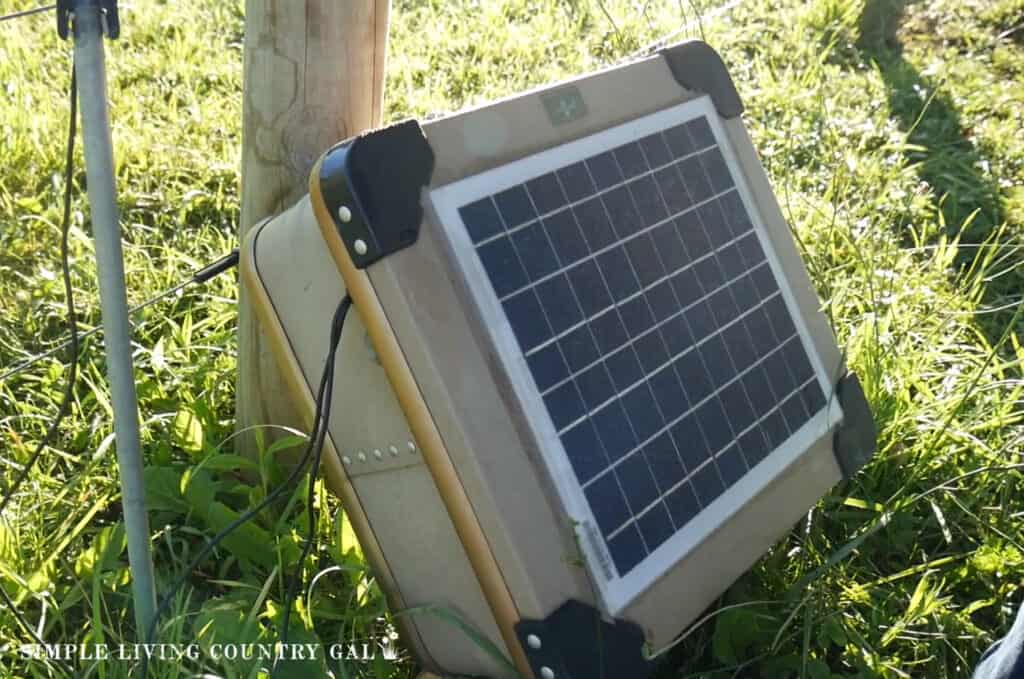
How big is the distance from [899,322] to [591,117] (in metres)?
1.21

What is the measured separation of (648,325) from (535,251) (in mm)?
243

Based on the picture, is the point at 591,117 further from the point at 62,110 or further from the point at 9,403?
the point at 62,110

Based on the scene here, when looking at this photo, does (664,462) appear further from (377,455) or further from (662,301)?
(377,455)

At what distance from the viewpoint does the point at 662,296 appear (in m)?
1.75

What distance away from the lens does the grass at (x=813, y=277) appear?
74.7 inches

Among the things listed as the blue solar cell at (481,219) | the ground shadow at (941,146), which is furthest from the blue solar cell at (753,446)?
the ground shadow at (941,146)

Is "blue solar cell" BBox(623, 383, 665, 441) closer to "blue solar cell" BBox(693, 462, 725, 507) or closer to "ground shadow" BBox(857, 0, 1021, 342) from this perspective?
"blue solar cell" BBox(693, 462, 725, 507)

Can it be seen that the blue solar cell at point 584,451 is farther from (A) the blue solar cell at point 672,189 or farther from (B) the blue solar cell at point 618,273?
(A) the blue solar cell at point 672,189

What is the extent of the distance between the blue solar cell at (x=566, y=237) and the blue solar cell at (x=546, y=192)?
1cm

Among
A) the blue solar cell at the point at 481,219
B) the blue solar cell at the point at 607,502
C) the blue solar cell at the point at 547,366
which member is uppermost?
the blue solar cell at the point at 481,219

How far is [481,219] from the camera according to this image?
1.55 m

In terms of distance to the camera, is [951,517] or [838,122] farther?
[838,122]

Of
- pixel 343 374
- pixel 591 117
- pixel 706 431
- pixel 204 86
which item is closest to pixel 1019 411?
pixel 706 431

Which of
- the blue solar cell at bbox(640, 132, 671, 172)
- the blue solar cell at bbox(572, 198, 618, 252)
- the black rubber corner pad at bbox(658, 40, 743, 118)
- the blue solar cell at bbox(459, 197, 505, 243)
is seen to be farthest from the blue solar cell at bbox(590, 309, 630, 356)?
the black rubber corner pad at bbox(658, 40, 743, 118)
